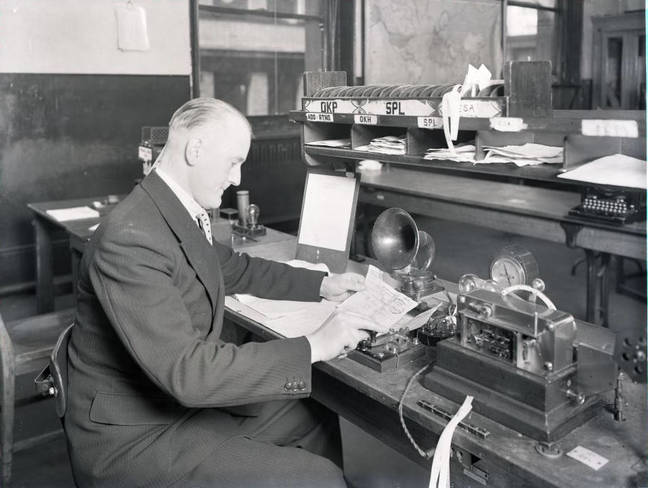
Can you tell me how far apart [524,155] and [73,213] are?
3185 millimetres

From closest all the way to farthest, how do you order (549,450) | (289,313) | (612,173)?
(549,450)
(612,173)
(289,313)

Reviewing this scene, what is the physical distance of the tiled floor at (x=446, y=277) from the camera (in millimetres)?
2850

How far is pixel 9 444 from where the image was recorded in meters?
2.68

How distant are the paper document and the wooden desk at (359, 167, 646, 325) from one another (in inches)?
66.7

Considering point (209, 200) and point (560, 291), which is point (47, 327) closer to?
point (209, 200)

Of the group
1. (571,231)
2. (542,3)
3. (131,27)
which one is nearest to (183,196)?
(571,231)

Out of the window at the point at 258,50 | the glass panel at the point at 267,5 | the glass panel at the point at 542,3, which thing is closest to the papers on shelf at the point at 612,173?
the window at the point at 258,50

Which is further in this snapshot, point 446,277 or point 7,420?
point 446,277

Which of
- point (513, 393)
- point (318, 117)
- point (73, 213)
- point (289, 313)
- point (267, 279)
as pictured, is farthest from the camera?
point (73, 213)

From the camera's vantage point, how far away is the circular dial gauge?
6.55ft

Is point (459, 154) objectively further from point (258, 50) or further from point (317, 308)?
point (258, 50)

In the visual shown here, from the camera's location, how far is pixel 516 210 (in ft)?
14.7

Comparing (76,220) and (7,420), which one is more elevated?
(76,220)

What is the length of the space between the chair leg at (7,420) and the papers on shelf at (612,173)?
2.23 m
